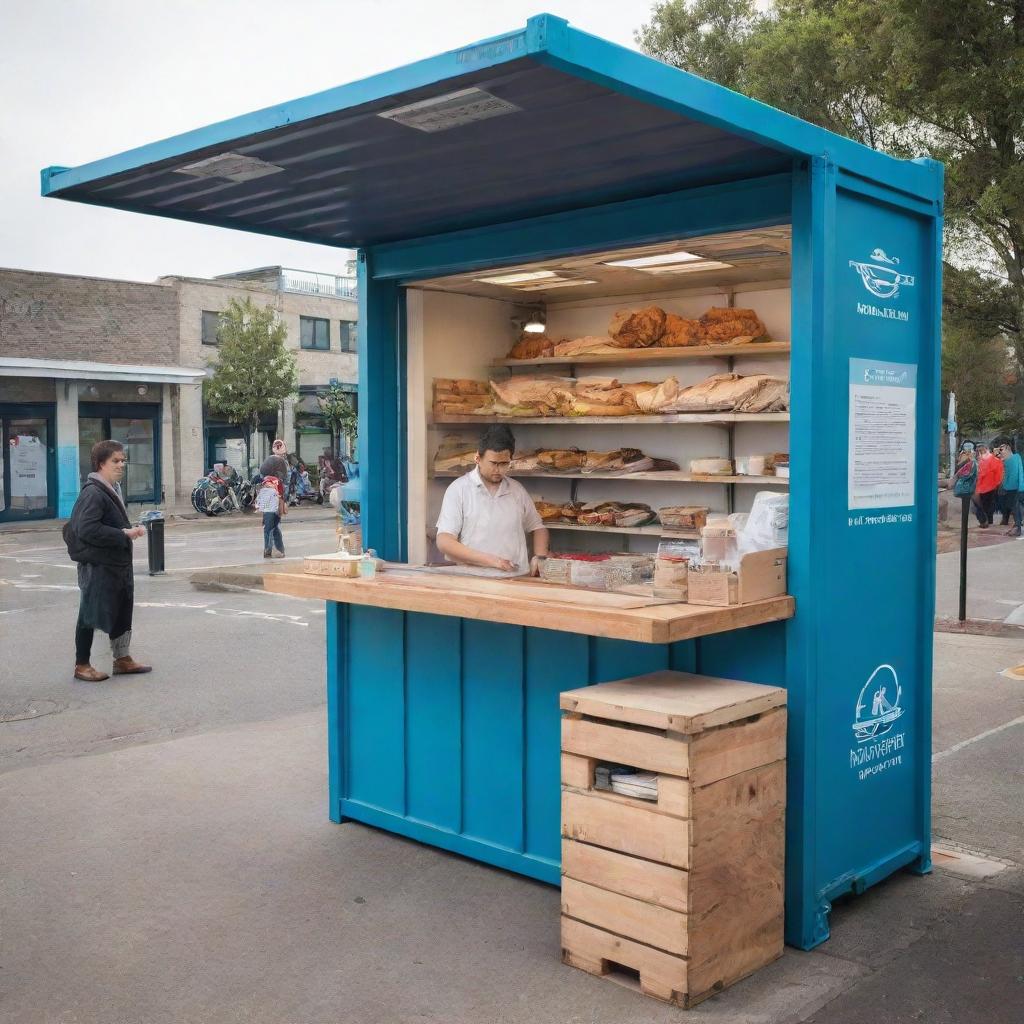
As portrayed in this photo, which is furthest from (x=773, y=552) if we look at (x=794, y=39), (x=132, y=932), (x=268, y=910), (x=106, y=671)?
(x=794, y=39)

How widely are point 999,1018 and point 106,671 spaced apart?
26.3ft

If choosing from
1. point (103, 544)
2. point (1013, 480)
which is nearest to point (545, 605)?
point (103, 544)

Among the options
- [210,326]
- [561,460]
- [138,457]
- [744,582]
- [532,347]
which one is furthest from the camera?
[210,326]

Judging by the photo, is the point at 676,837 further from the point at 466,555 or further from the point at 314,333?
the point at 314,333

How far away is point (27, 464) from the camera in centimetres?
2847

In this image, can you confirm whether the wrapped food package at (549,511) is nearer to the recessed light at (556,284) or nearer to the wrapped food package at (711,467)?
the wrapped food package at (711,467)

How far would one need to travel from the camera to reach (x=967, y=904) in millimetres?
4883

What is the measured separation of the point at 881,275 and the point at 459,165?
72.7 inches

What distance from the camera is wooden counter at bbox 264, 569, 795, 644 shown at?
416 centimetres

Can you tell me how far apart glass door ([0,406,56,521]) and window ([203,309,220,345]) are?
8232 mm

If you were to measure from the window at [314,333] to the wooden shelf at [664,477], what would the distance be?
34.7 m

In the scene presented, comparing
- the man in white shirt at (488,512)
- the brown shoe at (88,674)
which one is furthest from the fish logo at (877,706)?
the brown shoe at (88,674)

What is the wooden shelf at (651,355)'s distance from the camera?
20.7 feet

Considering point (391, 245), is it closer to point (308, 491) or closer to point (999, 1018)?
point (999, 1018)
